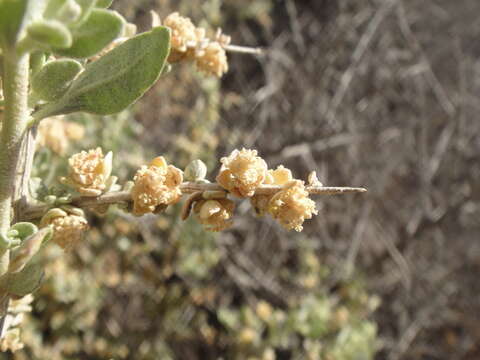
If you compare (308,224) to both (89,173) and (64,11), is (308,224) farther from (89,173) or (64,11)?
(64,11)

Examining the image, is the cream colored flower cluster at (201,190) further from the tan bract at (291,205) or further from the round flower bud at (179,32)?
the round flower bud at (179,32)

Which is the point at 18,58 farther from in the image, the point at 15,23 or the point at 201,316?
the point at 201,316

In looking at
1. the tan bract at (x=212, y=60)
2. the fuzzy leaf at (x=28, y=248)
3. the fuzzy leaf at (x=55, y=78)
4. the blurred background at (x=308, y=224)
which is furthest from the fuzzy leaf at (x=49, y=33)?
the blurred background at (x=308, y=224)

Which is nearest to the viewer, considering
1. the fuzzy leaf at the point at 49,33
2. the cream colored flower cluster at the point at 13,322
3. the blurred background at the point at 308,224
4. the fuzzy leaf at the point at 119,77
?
the fuzzy leaf at the point at 49,33

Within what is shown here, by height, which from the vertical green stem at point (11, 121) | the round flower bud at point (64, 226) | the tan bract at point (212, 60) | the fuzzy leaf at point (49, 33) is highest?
the fuzzy leaf at point (49, 33)

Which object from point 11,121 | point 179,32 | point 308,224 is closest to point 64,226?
point 11,121

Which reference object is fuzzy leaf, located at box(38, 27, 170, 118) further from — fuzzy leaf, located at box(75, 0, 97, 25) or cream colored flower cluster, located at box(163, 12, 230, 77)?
cream colored flower cluster, located at box(163, 12, 230, 77)
